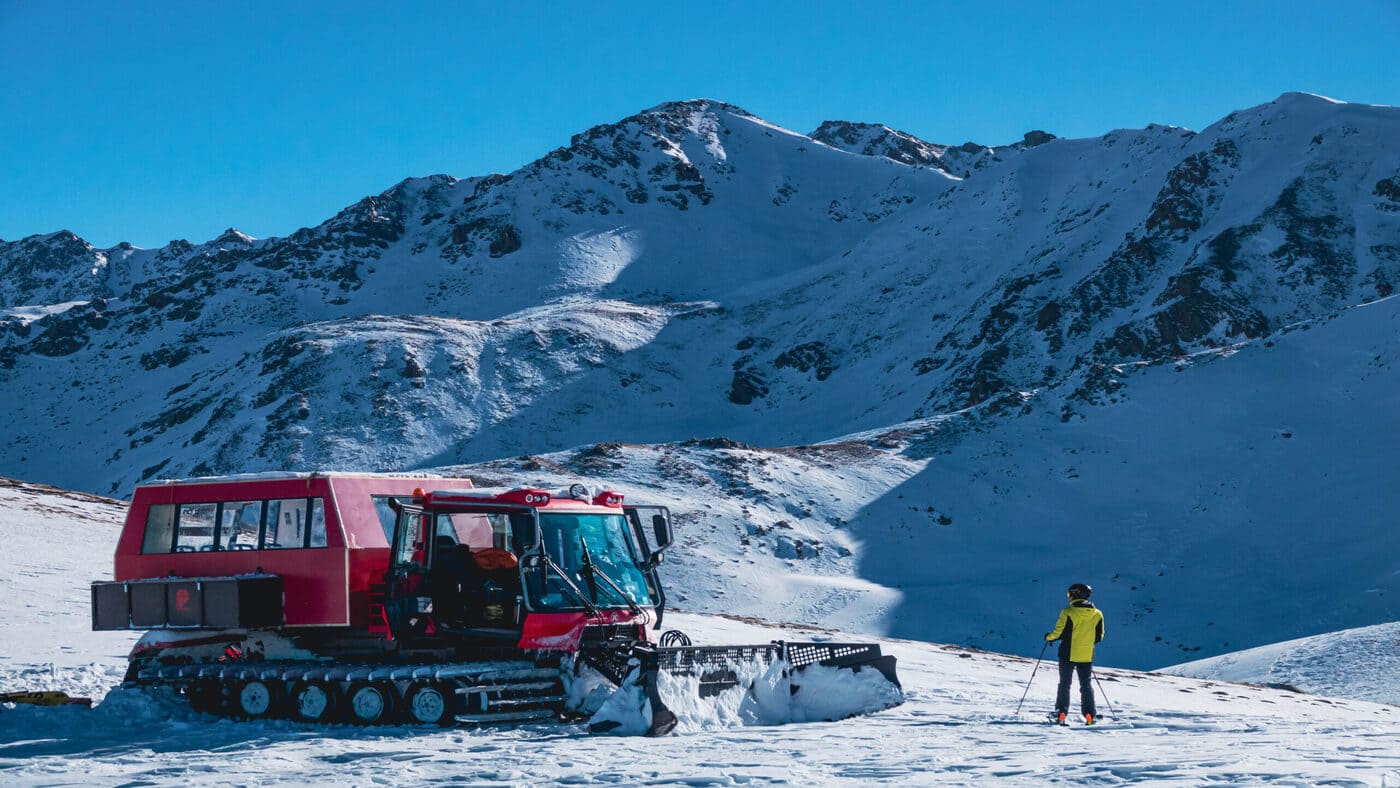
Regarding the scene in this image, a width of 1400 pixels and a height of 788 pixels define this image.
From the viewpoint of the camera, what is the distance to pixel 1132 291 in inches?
3174

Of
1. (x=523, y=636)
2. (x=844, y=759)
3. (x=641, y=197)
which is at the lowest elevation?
(x=844, y=759)

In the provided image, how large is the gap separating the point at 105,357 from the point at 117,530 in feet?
301

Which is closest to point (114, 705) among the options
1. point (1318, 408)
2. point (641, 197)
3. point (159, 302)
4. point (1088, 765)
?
point (1088, 765)

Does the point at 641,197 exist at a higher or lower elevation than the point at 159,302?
higher

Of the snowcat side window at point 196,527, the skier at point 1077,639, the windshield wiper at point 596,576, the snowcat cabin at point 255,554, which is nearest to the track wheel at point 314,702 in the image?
the snowcat cabin at point 255,554

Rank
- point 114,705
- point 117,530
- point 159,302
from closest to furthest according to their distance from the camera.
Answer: point 114,705 → point 117,530 → point 159,302

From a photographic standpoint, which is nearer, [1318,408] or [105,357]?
[1318,408]

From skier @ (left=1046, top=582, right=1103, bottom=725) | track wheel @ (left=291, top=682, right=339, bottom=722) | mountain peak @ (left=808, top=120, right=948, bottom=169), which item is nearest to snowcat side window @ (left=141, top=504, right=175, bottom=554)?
track wheel @ (left=291, top=682, right=339, bottom=722)

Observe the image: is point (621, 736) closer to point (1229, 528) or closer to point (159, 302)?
point (1229, 528)

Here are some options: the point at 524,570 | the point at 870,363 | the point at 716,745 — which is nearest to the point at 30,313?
the point at 870,363

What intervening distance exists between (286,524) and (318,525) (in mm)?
452

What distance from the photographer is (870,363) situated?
3526 inches

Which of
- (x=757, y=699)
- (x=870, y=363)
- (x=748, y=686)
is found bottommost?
(x=757, y=699)

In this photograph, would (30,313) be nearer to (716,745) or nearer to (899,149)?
(899,149)
